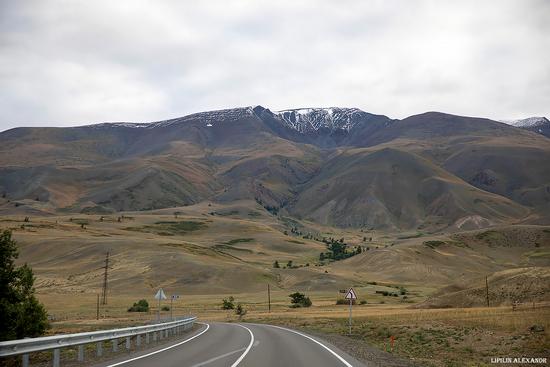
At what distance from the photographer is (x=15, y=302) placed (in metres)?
32.7

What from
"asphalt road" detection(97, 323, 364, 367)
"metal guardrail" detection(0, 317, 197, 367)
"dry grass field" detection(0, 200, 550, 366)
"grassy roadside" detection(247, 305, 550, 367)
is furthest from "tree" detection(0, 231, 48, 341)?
"dry grass field" detection(0, 200, 550, 366)

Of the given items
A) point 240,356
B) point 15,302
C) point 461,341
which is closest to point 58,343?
point 240,356

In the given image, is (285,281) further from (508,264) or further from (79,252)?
(508,264)

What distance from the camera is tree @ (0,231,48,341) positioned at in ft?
103

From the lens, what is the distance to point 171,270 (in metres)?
158

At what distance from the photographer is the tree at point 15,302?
3141cm

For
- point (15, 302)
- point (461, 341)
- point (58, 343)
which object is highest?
point (15, 302)

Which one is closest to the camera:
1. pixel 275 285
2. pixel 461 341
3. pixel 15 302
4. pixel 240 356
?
pixel 240 356

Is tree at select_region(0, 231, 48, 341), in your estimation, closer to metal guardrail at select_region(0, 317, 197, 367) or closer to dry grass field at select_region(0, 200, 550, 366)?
metal guardrail at select_region(0, 317, 197, 367)

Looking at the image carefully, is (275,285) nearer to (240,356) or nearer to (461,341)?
(461,341)

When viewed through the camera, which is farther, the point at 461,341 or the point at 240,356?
the point at 461,341

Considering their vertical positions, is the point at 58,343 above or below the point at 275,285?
above

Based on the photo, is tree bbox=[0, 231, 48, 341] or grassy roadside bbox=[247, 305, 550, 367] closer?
grassy roadside bbox=[247, 305, 550, 367]

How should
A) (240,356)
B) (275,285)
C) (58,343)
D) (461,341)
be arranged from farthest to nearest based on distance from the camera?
(275,285), (461,341), (240,356), (58,343)
